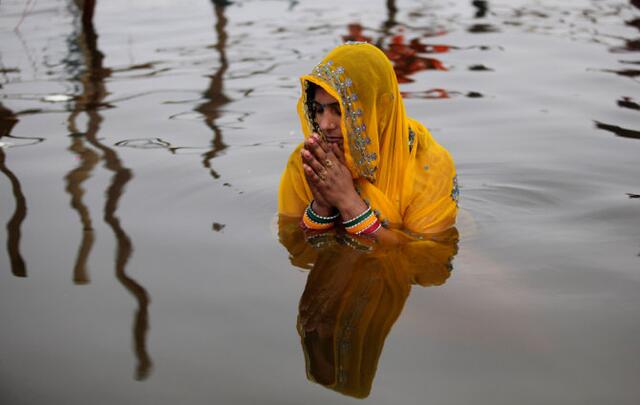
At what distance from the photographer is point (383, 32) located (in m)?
11.4

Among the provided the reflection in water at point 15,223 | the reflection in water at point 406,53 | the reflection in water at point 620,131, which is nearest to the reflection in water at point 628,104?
the reflection in water at point 620,131

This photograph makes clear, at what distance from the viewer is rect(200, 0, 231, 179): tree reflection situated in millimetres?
6273

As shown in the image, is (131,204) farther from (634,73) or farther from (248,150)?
(634,73)

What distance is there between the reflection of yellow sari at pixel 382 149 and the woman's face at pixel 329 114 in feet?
0.28

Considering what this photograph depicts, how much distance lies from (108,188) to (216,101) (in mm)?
2597

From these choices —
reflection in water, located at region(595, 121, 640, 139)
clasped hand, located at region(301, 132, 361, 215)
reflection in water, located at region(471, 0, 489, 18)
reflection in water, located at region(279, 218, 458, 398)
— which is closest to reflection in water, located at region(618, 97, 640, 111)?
reflection in water, located at region(595, 121, 640, 139)

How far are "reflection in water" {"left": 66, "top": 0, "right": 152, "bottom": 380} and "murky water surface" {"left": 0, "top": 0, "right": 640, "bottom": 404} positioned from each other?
2 cm

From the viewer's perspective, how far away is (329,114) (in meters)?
3.92

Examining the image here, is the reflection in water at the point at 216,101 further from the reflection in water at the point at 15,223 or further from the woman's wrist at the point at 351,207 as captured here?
the woman's wrist at the point at 351,207

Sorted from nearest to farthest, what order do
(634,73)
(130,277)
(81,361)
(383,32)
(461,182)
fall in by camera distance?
(81,361) < (130,277) < (461,182) < (634,73) < (383,32)

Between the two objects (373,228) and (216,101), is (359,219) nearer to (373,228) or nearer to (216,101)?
(373,228)

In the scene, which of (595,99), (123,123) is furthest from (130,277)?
(595,99)

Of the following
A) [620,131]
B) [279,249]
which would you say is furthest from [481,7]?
[279,249]

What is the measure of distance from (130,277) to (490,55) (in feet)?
21.6
